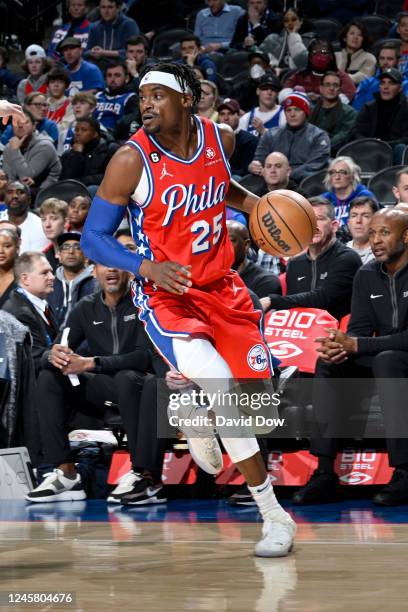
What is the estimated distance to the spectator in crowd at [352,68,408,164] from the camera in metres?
10.1

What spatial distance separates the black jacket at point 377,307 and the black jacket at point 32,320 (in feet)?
6.69

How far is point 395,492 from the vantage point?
227 inches

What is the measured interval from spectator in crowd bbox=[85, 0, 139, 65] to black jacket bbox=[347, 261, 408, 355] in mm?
8101

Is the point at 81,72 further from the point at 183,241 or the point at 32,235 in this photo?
the point at 183,241

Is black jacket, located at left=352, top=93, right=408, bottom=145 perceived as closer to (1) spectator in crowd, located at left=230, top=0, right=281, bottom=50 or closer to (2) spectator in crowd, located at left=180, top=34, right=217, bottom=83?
(2) spectator in crowd, located at left=180, top=34, right=217, bottom=83

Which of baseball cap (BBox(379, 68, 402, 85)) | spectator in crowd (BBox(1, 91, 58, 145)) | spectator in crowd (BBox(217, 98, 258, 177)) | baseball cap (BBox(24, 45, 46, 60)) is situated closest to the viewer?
baseball cap (BBox(379, 68, 402, 85))

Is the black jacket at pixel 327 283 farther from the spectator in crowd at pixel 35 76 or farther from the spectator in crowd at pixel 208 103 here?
the spectator in crowd at pixel 35 76

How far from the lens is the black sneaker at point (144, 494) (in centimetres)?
606

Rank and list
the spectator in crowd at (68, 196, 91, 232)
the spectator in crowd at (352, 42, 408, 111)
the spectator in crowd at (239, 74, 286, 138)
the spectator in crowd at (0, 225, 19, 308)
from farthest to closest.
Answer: the spectator in crowd at (352, 42, 408, 111) → the spectator in crowd at (239, 74, 286, 138) → the spectator in crowd at (68, 196, 91, 232) → the spectator in crowd at (0, 225, 19, 308)

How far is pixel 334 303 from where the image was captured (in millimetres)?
6914

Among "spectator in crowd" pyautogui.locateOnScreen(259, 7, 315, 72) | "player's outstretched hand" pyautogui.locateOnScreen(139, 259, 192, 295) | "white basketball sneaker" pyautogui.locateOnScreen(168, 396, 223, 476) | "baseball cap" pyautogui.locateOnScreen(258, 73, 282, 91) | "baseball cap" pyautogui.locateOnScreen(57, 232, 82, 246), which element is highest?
"spectator in crowd" pyautogui.locateOnScreen(259, 7, 315, 72)

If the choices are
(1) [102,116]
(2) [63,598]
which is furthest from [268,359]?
(1) [102,116]

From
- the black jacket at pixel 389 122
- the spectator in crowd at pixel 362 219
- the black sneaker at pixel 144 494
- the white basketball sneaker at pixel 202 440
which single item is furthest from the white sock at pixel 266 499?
the black jacket at pixel 389 122

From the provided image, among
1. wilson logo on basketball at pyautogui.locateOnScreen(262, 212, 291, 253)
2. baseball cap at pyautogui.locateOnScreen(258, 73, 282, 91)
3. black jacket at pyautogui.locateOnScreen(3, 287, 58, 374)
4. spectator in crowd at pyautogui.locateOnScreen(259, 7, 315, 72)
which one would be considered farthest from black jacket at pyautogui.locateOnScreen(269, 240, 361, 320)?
spectator in crowd at pyautogui.locateOnScreen(259, 7, 315, 72)
